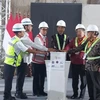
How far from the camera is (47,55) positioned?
26.5 feet

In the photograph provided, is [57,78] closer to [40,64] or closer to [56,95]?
[56,95]

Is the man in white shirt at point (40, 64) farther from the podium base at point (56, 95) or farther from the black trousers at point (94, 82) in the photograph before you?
the black trousers at point (94, 82)

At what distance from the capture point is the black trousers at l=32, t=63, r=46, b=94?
322 inches

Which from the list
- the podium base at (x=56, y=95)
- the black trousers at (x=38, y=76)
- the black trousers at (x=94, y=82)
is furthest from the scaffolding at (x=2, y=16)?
the black trousers at (x=94, y=82)

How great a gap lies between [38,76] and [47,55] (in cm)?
52

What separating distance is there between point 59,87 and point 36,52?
0.92 m

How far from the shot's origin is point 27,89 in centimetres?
928

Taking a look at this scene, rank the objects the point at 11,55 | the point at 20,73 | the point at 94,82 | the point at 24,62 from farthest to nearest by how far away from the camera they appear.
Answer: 1. the point at 20,73
2. the point at 24,62
3. the point at 11,55
4. the point at 94,82

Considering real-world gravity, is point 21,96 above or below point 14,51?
below

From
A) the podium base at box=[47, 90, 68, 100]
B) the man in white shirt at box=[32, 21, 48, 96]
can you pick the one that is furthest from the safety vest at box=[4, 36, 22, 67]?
the podium base at box=[47, 90, 68, 100]

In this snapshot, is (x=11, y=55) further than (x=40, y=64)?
No

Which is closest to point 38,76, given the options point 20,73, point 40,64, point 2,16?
point 40,64

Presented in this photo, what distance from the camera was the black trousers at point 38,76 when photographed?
26.8ft

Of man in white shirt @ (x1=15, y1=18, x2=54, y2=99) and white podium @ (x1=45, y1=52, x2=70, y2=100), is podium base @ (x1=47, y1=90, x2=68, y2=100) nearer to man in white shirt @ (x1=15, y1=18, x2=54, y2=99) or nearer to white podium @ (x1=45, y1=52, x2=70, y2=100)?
white podium @ (x1=45, y1=52, x2=70, y2=100)
